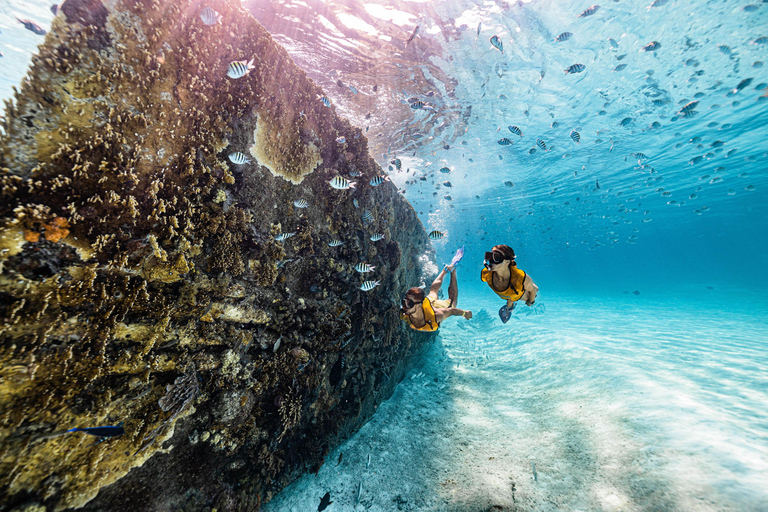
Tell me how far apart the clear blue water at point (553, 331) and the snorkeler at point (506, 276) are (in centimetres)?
314

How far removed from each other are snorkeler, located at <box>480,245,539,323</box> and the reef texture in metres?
2.99

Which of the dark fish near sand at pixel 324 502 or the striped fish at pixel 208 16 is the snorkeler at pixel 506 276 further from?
the striped fish at pixel 208 16

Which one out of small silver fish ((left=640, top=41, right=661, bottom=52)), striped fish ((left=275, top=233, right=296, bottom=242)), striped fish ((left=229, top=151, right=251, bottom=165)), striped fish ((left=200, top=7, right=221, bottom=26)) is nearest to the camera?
striped fish ((left=200, top=7, right=221, bottom=26))

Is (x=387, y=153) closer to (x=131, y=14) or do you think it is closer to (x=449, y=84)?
(x=449, y=84)

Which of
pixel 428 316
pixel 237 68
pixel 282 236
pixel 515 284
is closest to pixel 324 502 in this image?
pixel 428 316

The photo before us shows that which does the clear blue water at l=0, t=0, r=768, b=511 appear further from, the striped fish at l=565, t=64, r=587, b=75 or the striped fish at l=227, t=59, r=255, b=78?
the striped fish at l=227, t=59, r=255, b=78

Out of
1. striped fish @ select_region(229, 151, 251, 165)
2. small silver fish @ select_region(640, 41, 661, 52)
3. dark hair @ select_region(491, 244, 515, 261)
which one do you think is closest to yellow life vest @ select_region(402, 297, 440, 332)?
dark hair @ select_region(491, 244, 515, 261)

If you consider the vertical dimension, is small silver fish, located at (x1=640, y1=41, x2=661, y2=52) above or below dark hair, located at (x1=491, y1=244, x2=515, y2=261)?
above

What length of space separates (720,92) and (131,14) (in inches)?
973

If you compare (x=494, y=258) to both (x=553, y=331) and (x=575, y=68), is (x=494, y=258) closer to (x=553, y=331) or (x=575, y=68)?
(x=575, y=68)

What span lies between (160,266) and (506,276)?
458 cm

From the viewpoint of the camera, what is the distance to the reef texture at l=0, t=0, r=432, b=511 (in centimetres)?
224

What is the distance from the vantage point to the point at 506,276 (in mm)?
4352

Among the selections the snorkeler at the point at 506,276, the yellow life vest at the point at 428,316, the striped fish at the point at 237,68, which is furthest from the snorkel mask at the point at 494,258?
the striped fish at the point at 237,68
